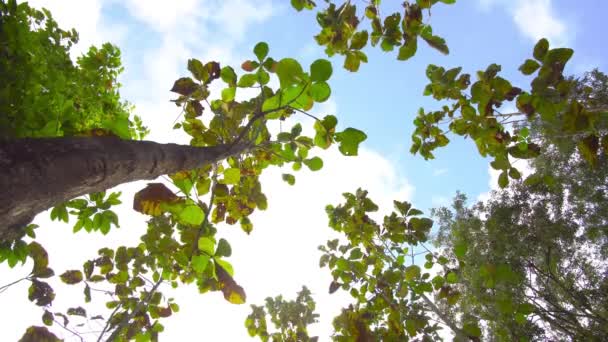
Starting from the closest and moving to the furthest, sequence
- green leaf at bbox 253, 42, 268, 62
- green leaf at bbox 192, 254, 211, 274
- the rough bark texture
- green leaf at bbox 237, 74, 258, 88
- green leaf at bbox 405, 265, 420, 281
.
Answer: the rough bark texture, green leaf at bbox 192, 254, 211, 274, green leaf at bbox 253, 42, 268, 62, green leaf at bbox 237, 74, 258, 88, green leaf at bbox 405, 265, 420, 281

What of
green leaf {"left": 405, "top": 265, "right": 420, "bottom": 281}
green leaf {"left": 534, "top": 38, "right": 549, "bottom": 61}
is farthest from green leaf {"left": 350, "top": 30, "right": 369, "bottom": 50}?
green leaf {"left": 405, "top": 265, "right": 420, "bottom": 281}

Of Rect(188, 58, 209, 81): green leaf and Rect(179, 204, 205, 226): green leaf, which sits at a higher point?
Rect(188, 58, 209, 81): green leaf

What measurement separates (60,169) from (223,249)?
59 centimetres

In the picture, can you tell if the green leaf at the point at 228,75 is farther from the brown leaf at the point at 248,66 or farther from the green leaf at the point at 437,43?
the green leaf at the point at 437,43

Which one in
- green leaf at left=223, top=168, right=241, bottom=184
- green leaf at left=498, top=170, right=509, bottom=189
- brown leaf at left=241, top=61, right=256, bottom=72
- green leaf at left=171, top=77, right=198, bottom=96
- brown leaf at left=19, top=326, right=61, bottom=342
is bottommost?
brown leaf at left=19, top=326, right=61, bottom=342

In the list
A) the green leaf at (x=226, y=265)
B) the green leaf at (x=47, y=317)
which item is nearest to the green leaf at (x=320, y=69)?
the green leaf at (x=226, y=265)

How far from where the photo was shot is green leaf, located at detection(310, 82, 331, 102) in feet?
3.87

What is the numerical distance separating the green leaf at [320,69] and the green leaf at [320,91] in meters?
0.03

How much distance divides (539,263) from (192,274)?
10348 mm

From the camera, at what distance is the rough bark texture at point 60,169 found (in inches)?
23.6

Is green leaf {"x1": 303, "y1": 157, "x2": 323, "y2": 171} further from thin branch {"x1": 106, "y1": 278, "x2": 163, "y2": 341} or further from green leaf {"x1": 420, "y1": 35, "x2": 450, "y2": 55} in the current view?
thin branch {"x1": 106, "y1": 278, "x2": 163, "y2": 341}

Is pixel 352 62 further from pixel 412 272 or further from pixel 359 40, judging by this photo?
pixel 412 272

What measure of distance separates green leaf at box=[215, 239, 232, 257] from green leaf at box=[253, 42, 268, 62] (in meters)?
0.85

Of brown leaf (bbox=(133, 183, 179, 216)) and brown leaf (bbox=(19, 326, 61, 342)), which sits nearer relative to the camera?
brown leaf (bbox=(133, 183, 179, 216))
